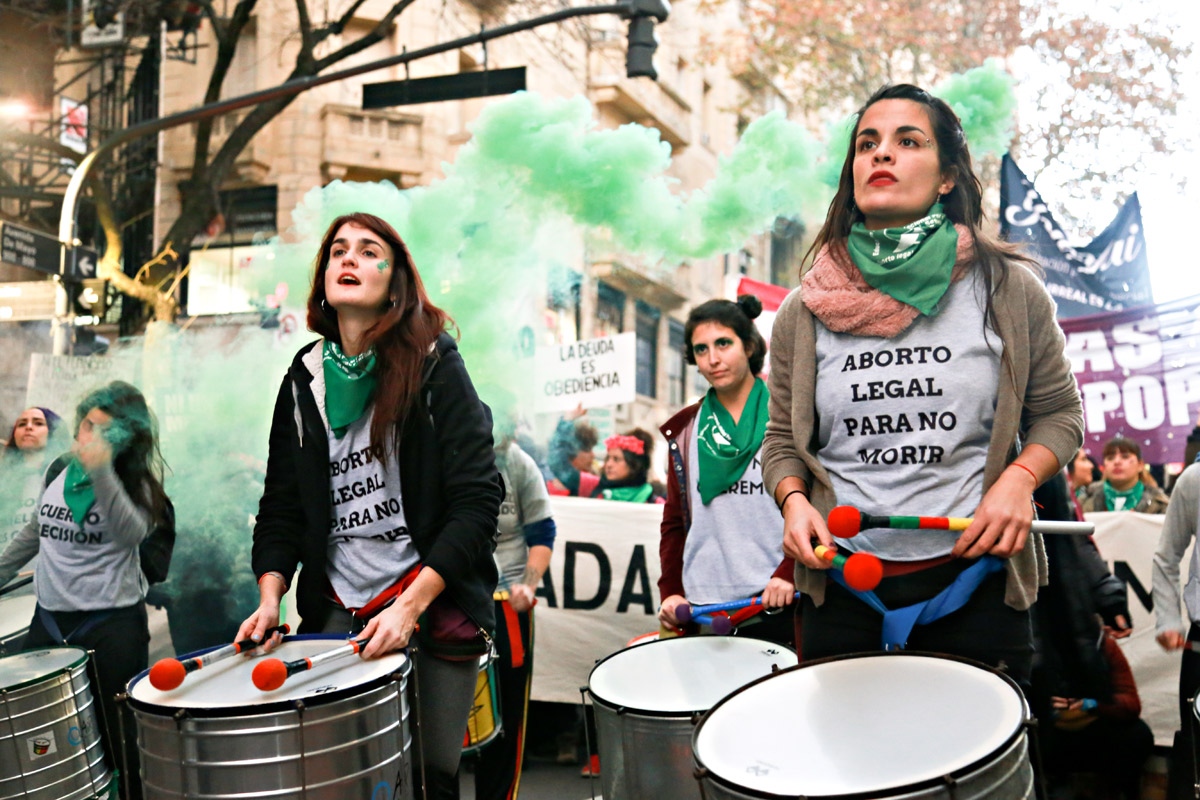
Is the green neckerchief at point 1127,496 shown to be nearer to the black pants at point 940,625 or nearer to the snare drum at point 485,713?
the snare drum at point 485,713

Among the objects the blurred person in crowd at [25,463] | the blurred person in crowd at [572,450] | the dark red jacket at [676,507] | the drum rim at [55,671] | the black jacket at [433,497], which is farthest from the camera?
the blurred person in crowd at [572,450]

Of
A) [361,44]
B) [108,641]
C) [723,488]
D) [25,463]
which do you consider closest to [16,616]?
[108,641]

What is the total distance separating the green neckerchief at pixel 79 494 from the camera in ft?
Answer: 16.2

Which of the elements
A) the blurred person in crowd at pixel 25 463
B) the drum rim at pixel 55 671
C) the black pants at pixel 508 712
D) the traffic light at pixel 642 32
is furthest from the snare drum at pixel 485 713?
the traffic light at pixel 642 32

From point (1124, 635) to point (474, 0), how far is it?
1363 centimetres

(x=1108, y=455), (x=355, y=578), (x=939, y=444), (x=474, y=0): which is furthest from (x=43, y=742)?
(x=474, y=0)

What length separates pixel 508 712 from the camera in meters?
4.78

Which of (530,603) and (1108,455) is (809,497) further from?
(1108,455)

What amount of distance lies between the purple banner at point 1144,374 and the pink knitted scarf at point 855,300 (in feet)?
18.7

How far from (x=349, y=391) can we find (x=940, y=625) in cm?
156

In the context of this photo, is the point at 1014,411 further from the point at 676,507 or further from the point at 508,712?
the point at 508,712

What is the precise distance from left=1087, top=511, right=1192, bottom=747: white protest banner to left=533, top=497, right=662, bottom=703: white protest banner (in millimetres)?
2463

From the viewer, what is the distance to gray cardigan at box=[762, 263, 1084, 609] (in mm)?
2279

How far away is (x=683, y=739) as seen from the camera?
303 cm
